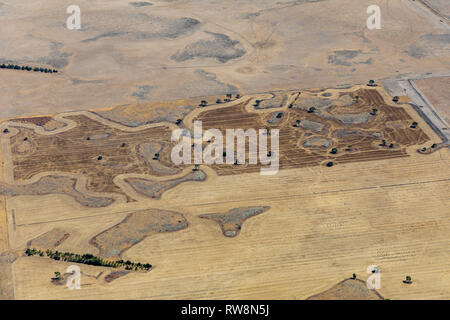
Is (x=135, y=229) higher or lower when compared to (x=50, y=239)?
higher

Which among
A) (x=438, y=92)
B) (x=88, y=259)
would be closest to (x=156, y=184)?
(x=88, y=259)

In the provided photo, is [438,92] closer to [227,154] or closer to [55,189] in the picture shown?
[227,154]

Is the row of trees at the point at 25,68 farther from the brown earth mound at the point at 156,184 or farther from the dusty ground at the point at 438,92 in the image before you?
the dusty ground at the point at 438,92

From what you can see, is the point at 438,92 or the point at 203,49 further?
the point at 203,49

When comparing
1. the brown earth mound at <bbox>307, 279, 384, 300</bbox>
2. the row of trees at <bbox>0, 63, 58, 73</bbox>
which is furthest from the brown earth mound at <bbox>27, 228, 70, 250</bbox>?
the row of trees at <bbox>0, 63, 58, 73</bbox>

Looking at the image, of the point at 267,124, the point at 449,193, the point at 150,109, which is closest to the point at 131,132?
the point at 150,109

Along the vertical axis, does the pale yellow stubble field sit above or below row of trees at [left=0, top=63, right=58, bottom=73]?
below

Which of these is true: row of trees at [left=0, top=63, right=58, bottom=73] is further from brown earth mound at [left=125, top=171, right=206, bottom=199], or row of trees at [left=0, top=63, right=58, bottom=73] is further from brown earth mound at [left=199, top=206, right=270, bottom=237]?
brown earth mound at [left=199, top=206, right=270, bottom=237]
